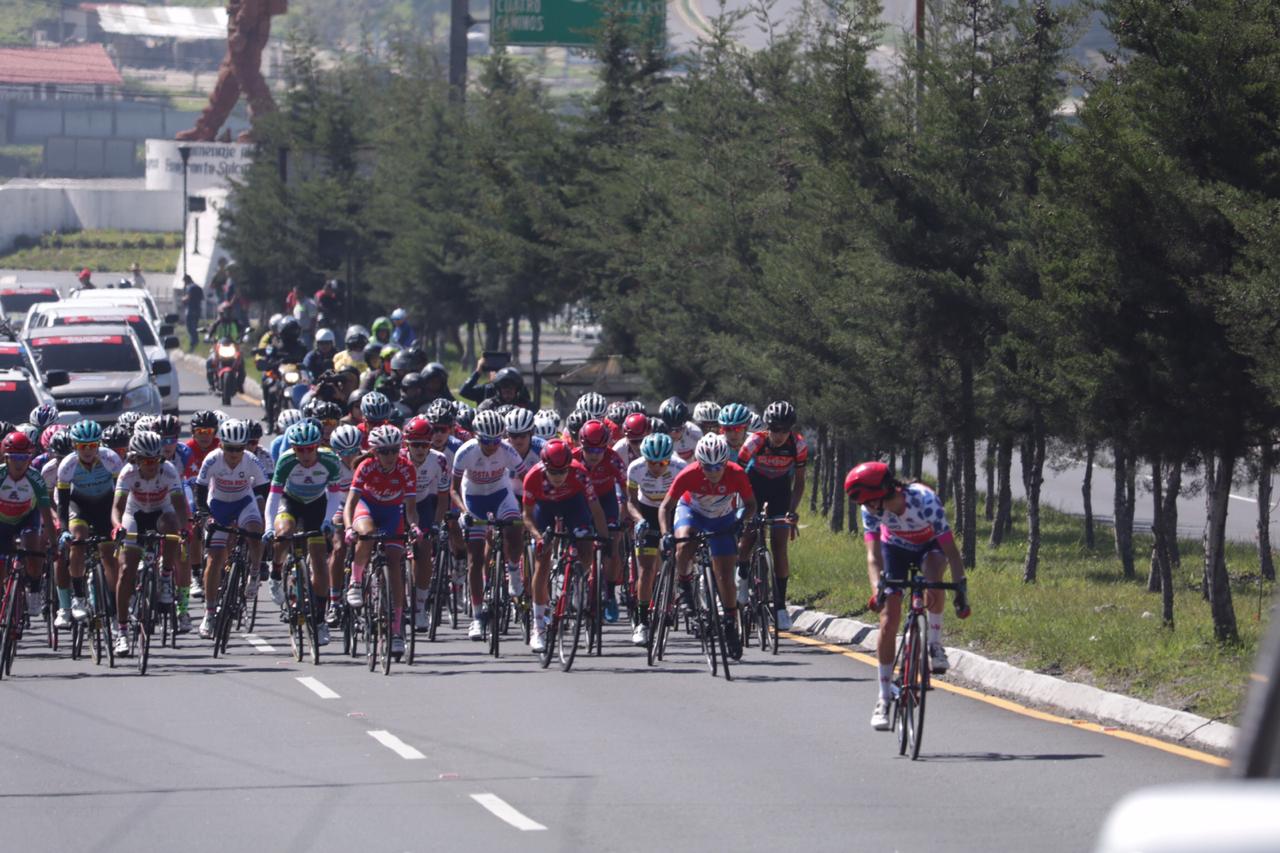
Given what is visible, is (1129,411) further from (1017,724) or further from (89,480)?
(89,480)

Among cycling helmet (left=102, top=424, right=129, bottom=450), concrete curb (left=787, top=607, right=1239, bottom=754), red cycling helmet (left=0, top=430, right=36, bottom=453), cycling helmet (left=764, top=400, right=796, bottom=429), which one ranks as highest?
cycling helmet (left=764, top=400, right=796, bottom=429)

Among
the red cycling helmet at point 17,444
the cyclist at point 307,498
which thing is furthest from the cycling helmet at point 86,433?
the cyclist at point 307,498

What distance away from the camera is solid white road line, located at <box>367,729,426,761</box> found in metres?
11.2

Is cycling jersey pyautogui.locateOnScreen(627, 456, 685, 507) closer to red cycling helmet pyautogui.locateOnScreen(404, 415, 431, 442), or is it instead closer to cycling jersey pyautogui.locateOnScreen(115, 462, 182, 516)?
red cycling helmet pyautogui.locateOnScreen(404, 415, 431, 442)

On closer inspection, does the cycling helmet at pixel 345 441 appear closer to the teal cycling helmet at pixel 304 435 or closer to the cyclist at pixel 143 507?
the teal cycling helmet at pixel 304 435

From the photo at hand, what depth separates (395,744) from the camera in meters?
11.6

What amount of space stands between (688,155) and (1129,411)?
13.4m

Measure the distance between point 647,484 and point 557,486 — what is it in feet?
3.08

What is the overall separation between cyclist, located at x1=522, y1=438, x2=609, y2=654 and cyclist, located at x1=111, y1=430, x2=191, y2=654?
8.77ft

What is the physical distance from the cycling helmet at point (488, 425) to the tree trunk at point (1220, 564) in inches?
212

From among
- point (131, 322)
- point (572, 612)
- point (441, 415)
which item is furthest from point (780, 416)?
point (131, 322)

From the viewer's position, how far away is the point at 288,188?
5753cm

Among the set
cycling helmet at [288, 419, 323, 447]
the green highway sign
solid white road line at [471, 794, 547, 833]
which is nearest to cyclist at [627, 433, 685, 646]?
cycling helmet at [288, 419, 323, 447]

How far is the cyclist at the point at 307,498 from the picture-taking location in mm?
15266
